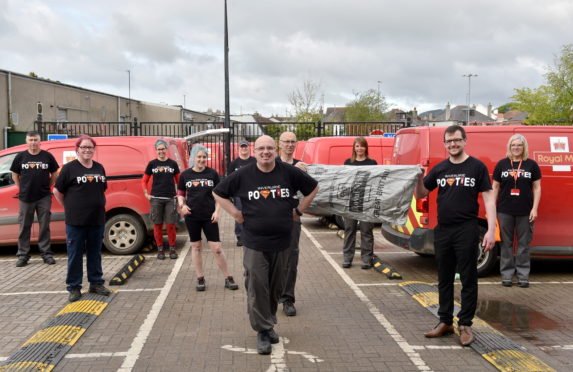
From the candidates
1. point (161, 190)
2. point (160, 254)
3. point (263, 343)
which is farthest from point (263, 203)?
point (160, 254)

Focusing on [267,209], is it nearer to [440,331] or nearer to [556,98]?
[440,331]

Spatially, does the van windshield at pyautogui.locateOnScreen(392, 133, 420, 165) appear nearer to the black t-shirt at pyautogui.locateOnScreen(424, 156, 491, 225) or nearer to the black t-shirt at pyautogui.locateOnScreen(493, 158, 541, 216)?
the black t-shirt at pyautogui.locateOnScreen(493, 158, 541, 216)

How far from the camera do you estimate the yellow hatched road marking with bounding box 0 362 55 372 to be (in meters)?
4.49

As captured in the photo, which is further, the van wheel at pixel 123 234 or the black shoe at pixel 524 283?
the van wheel at pixel 123 234

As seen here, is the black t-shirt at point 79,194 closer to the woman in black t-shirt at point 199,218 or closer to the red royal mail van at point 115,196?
the woman in black t-shirt at point 199,218

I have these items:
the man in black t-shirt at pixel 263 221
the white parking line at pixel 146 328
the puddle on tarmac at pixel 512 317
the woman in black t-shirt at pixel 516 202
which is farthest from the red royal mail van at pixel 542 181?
the white parking line at pixel 146 328

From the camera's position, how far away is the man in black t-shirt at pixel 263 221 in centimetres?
489

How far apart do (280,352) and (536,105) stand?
164 ft

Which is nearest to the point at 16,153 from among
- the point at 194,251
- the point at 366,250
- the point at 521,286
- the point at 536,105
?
the point at 194,251

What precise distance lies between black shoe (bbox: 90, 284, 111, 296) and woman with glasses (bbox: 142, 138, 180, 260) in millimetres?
2300

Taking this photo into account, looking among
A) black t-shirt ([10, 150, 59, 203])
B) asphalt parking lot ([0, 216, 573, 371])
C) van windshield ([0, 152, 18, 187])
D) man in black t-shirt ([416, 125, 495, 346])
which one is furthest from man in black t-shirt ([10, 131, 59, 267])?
man in black t-shirt ([416, 125, 495, 346])

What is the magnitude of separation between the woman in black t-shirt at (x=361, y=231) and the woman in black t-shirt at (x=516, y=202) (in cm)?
183

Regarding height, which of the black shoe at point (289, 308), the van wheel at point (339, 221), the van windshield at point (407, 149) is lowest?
the black shoe at point (289, 308)

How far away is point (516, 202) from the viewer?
7.49 metres
